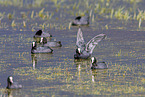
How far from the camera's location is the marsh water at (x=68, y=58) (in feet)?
48.2

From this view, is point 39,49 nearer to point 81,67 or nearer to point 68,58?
A: point 68,58

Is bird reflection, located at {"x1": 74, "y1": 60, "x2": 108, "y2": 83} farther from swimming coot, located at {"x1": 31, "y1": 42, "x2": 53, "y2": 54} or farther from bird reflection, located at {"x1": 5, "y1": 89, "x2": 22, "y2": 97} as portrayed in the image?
swimming coot, located at {"x1": 31, "y1": 42, "x2": 53, "y2": 54}

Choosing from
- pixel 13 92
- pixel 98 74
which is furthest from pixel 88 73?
pixel 13 92

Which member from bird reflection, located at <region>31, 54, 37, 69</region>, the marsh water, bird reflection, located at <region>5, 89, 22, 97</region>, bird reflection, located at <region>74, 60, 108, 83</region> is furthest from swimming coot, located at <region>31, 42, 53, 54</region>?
bird reflection, located at <region>5, 89, 22, 97</region>

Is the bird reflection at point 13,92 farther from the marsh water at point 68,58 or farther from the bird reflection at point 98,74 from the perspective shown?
the bird reflection at point 98,74

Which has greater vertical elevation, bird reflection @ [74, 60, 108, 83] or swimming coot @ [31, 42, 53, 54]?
swimming coot @ [31, 42, 53, 54]

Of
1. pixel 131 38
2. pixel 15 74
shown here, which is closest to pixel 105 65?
pixel 15 74

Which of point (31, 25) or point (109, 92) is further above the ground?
point (31, 25)

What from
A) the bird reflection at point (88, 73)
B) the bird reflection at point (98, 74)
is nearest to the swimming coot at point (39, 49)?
the bird reflection at point (88, 73)

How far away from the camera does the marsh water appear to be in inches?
578

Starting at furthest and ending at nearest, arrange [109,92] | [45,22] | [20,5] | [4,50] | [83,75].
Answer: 1. [20,5]
2. [45,22]
3. [4,50]
4. [83,75]
5. [109,92]

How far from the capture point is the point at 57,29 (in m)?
27.4

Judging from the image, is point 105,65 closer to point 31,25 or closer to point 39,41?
point 39,41

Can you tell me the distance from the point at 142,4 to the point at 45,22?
36.3 feet
